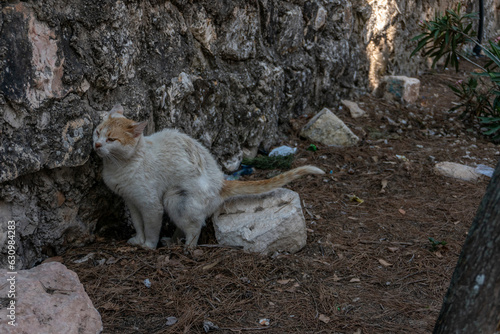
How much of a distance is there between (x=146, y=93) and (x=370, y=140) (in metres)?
3.88

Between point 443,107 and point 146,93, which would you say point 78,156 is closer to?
point 146,93

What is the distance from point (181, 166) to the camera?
12.3 feet

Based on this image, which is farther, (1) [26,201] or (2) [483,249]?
(1) [26,201]

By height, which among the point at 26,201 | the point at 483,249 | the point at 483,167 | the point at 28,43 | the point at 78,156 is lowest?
the point at 483,167

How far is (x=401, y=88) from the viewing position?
853cm

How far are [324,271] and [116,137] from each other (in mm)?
1908

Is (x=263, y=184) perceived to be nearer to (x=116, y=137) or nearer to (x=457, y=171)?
(x=116, y=137)

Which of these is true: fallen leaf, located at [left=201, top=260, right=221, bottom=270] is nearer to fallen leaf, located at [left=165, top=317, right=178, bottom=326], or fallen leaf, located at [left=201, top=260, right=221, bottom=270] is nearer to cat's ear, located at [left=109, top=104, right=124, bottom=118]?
fallen leaf, located at [left=165, top=317, right=178, bottom=326]

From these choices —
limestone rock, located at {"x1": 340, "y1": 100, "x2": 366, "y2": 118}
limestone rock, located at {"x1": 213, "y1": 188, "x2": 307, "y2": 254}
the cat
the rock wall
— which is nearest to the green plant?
limestone rock, located at {"x1": 340, "y1": 100, "x2": 366, "y2": 118}

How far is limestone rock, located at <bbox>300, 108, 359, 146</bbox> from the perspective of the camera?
6406 millimetres

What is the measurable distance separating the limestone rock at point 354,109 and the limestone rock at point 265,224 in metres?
3.92

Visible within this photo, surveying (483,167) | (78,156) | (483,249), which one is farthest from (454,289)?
(483,167)

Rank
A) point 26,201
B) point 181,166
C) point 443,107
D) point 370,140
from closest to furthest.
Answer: point 26,201, point 181,166, point 370,140, point 443,107

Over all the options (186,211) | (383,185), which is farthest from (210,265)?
(383,185)
